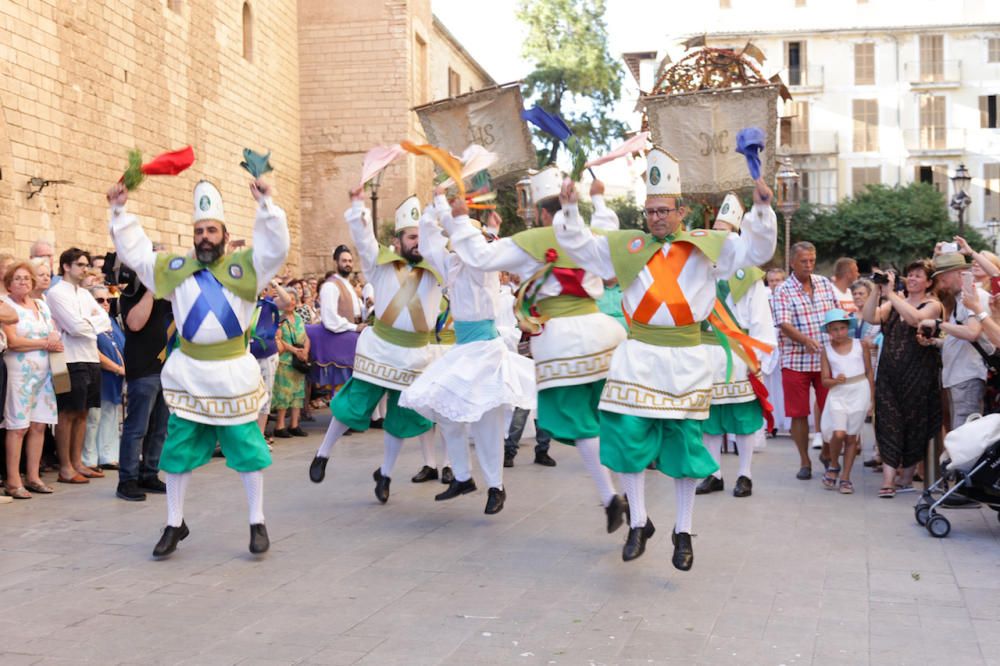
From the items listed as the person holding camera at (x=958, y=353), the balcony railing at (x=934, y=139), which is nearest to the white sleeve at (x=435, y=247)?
the person holding camera at (x=958, y=353)

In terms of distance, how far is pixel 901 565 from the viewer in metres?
6.59

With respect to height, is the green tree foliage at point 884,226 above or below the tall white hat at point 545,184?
above

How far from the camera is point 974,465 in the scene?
7.24 metres

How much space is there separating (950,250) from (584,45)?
35.9 m

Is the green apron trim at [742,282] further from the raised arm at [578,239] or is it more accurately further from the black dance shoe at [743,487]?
the raised arm at [578,239]

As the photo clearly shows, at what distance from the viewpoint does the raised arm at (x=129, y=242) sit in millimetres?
6801

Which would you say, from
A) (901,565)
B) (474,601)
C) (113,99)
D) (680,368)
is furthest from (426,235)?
(113,99)

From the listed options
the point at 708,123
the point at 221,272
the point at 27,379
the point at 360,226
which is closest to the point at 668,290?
the point at 221,272

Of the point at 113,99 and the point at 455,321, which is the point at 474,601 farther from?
the point at 113,99

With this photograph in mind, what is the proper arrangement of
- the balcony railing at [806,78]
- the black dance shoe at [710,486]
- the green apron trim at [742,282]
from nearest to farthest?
the black dance shoe at [710,486] < the green apron trim at [742,282] < the balcony railing at [806,78]

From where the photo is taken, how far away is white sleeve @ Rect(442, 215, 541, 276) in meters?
7.07

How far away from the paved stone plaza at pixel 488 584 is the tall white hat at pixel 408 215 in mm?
1999

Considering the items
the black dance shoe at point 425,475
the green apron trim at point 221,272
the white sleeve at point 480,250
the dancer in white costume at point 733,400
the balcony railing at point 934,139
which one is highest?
the balcony railing at point 934,139

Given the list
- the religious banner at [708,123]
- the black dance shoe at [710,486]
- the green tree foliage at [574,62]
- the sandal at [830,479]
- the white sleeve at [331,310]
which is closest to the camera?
the black dance shoe at [710,486]
